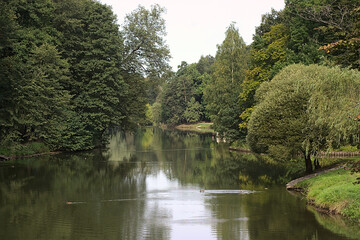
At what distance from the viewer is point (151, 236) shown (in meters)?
17.4

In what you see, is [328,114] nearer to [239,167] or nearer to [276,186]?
[276,186]

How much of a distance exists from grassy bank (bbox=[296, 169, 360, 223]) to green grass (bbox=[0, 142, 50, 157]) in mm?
30342

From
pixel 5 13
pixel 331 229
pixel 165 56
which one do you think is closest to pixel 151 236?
pixel 331 229

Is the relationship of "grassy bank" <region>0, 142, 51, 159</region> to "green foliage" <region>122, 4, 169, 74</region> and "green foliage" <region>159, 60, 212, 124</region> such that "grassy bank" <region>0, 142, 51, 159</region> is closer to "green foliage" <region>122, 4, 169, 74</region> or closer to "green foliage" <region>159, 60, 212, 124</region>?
"green foliage" <region>122, 4, 169, 74</region>

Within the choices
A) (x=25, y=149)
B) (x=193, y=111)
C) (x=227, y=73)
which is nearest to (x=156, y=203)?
(x=25, y=149)

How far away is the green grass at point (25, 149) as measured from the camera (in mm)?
42750

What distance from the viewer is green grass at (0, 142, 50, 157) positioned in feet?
140

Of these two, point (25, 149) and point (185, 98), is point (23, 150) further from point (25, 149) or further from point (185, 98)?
point (185, 98)

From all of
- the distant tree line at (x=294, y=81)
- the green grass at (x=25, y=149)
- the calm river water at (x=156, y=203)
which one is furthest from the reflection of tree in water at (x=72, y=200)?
the distant tree line at (x=294, y=81)

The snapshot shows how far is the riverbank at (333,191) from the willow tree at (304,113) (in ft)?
5.49

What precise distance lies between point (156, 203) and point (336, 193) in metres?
9.68

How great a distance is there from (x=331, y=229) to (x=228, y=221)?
459cm

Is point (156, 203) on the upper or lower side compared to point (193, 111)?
lower

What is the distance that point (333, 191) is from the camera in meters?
21.2
